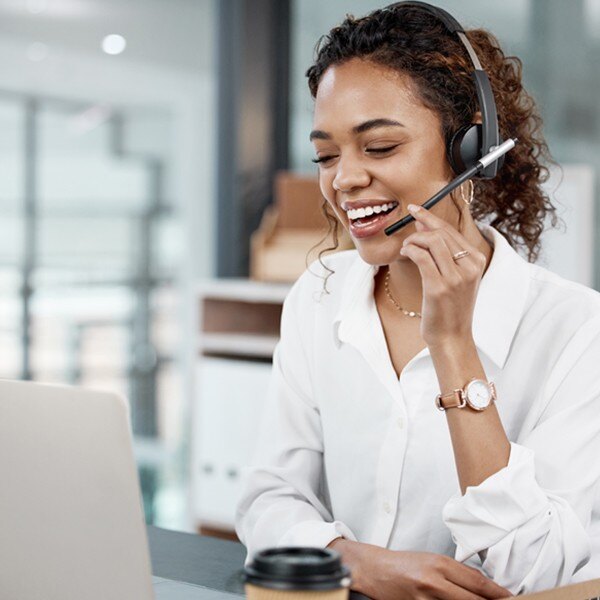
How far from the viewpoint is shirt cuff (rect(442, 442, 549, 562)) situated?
4.43 feet

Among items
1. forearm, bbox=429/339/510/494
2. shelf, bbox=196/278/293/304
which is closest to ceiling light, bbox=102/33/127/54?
shelf, bbox=196/278/293/304

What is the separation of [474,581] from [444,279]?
362 mm

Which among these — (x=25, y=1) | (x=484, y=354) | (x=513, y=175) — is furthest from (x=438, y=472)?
(x=25, y=1)

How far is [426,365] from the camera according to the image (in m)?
1.62

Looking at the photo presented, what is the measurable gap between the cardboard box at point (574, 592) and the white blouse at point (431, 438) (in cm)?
19

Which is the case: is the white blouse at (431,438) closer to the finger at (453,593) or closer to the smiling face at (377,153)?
the finger at (453,593)

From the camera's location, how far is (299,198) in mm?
3756

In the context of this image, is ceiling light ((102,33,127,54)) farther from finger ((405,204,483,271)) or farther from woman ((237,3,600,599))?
finger ((405,204,483,271))

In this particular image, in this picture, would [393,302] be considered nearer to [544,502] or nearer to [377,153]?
[377,153]

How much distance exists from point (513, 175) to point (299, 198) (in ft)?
6.57

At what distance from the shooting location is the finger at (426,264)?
1343mm

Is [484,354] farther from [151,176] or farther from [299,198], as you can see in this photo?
[151,176]

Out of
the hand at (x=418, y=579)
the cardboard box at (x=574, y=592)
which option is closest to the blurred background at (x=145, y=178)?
the hand at (x=418, y=579)

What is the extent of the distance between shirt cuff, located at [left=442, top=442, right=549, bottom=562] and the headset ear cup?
42cm
